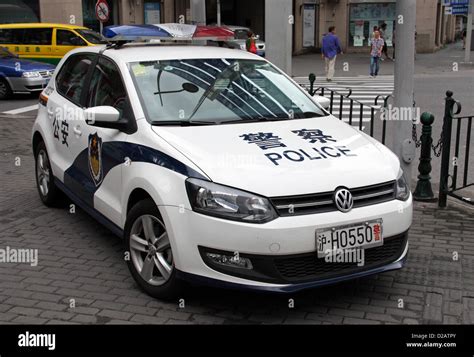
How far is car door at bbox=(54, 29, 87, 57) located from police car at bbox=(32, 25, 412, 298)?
530 inches

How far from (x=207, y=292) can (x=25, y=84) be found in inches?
501

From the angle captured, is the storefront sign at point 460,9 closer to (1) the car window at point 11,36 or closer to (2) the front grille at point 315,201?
(1) the car window at point 11,36

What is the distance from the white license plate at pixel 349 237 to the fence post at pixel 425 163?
2.94 metres

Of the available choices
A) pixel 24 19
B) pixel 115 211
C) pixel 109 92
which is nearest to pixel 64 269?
pixel 115 211

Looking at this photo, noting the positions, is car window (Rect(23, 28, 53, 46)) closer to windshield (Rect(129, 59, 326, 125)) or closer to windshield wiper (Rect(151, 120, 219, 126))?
windshield (Rect(129, 59, 326, 125))

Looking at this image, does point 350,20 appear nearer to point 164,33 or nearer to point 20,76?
point 20,76

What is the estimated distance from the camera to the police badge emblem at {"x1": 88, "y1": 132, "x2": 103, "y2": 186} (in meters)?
4.91

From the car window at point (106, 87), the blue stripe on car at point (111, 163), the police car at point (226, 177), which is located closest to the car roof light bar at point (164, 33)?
the police car at point (226, 177)

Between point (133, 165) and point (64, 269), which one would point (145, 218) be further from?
point (64, 269)

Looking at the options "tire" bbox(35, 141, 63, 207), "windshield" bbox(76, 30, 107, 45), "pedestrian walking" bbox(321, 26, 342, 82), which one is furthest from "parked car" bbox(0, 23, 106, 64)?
"tire" bbox(35, 141, 63, 207)

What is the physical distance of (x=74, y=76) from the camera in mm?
5879

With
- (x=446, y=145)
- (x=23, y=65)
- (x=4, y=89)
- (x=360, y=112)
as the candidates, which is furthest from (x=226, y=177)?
(x=4, y=89)

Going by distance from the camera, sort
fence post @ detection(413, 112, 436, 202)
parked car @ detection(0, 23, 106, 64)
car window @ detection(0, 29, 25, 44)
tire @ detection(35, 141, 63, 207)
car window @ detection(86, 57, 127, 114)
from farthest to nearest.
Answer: car window @ detection(0, 29, 25, 44)
parked car @ detection(0, 23, 106, 64)
fence post @ detection(413, 112, 436, 202)
tire @ detection(35, 141, 63, 207)
car window @ detection(86, 57, 127, 114)

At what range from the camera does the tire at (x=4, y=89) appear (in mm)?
15751
